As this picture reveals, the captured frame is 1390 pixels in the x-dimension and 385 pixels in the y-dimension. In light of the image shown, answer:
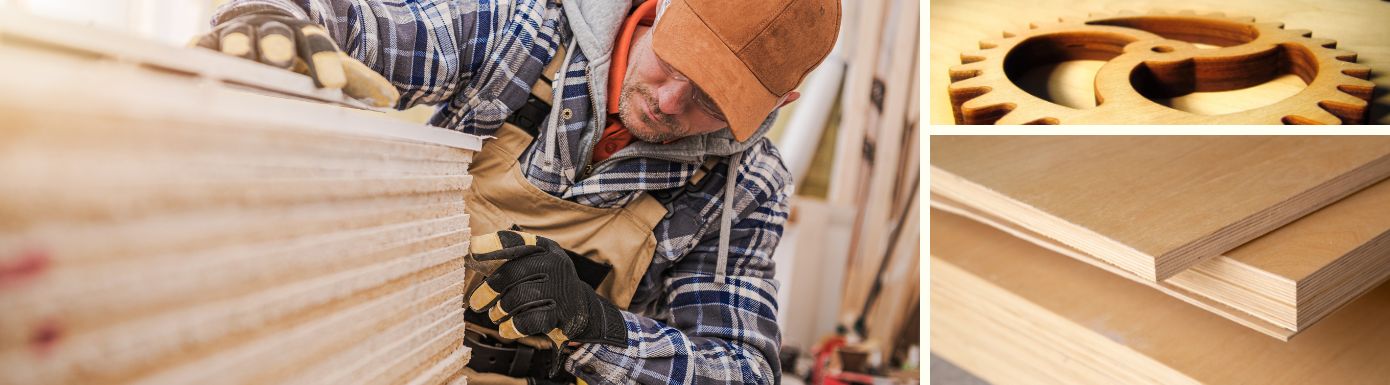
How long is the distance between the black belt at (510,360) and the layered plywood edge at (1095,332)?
0.72 metres

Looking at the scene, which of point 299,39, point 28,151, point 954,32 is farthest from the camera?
point 954,32

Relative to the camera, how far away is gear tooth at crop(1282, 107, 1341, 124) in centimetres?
111

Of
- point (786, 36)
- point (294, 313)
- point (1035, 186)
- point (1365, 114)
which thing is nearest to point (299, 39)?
point (294, 313)

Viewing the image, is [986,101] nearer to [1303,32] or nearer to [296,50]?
[1303,32]

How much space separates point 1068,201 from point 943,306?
283 mm

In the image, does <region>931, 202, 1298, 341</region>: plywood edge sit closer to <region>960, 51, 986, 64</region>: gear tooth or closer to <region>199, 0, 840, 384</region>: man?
<region>960, 51, 986, 64</region>: gear tooth

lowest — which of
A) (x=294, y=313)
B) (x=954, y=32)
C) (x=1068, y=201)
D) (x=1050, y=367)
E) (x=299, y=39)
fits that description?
(x=1050, y=367)

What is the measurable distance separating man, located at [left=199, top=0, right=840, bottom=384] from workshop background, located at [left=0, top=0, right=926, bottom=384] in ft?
3.40

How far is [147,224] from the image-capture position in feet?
1.81

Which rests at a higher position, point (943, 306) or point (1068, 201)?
point (1068, 201)

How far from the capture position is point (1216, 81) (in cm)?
131

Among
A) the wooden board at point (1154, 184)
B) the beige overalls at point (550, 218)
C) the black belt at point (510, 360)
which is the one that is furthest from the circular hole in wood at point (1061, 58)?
the black belt at point (510, 360)

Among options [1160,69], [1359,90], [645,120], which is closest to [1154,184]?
[1160,69]

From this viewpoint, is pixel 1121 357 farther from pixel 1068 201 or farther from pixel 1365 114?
pixel 1365 114
